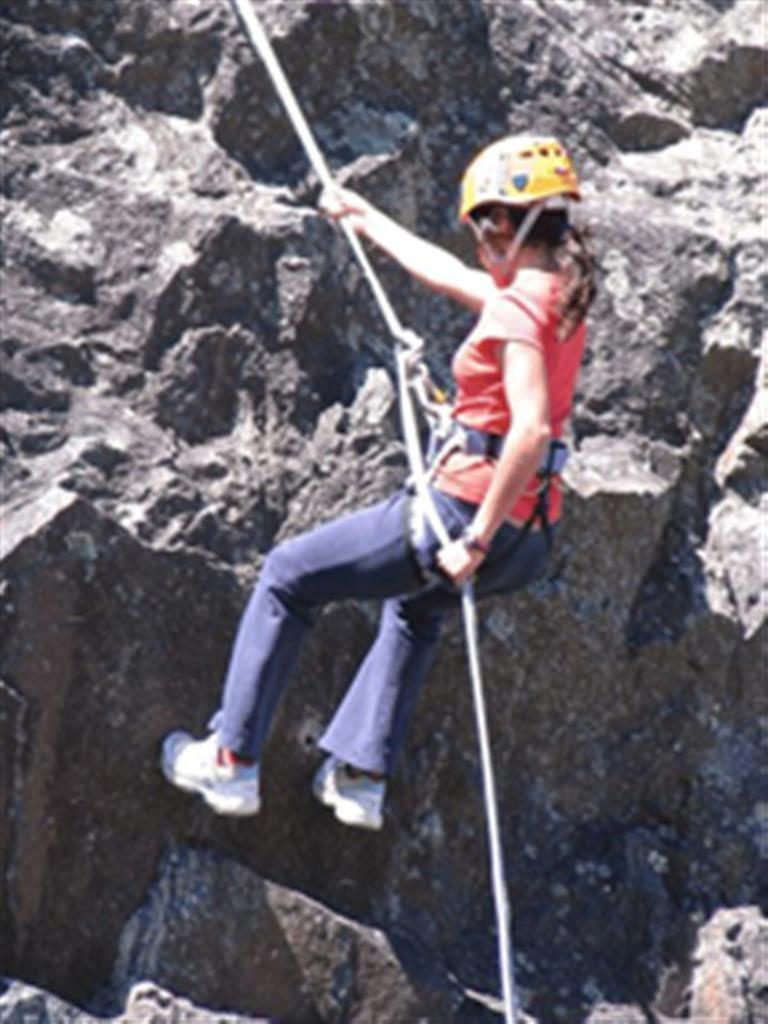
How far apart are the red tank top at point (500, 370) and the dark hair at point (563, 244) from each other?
0.04 meters

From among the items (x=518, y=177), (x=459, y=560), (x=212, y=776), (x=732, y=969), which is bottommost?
(x=732, y=969)

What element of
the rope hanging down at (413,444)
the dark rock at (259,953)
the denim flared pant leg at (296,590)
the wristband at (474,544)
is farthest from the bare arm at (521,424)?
the dark rock at (259,953)

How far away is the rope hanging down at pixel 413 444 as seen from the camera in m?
6.75

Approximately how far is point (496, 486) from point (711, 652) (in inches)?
76.1

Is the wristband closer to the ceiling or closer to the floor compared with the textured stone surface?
closer to the ceiling

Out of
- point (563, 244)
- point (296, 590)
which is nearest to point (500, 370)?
point (563, 244)

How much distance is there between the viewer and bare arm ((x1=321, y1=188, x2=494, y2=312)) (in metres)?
7.45

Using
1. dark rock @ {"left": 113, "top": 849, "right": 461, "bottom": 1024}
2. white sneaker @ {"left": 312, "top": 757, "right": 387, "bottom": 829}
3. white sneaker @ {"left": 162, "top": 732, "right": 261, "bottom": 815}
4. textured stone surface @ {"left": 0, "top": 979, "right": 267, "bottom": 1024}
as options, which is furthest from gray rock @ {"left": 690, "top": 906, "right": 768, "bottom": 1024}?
white sneaker @ {"left": 162, "top": 732, "right": 261, "bottom": 815}

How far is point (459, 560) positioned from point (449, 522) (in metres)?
0.22

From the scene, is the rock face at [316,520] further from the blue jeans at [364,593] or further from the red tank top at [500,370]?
the red tank top at [500,370]

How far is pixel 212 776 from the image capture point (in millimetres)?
7480

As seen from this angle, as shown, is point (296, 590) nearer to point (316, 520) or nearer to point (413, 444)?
point (413, 444)

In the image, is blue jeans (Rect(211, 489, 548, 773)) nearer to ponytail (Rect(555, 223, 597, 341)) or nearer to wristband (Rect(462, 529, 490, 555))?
wristband (Rect(462, 529, 490, 555))

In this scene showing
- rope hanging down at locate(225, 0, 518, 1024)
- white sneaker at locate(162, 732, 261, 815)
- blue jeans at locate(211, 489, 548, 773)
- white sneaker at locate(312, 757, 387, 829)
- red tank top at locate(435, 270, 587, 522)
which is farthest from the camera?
white sneaker at locate(312, 757, 387, 829)
